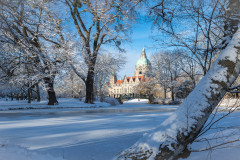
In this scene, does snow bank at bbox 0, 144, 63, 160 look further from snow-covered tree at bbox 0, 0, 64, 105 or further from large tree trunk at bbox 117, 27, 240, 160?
snow-covered tree at bbox 0, 0, 64, 105

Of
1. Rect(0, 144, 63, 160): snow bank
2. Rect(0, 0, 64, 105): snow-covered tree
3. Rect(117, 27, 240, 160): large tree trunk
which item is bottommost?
Rect(0, 144, 63, 160): snow bank

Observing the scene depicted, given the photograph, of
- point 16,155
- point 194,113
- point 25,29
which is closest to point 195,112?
point 194,113

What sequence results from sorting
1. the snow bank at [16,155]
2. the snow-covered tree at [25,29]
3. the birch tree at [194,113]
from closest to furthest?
the birch tree at [194,113], the snow bank at [16,155], the snow-covered tree at [25,29]

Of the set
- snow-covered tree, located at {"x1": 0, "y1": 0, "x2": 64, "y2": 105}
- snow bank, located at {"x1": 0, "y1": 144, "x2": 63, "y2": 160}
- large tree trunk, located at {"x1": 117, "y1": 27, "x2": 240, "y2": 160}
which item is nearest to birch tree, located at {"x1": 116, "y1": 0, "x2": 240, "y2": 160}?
large tree trunk, located at {"x1": 117, "y1": 27, "x2": 240, "y2": 160}

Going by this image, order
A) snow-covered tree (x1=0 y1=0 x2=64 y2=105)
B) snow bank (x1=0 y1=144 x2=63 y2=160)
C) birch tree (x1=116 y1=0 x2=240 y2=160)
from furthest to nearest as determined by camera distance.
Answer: snow-covered tree (x1=0 y1=0 x2=64 y2=105) < snow bank (x1=0 y1=144 x2=63 y2=160) < birch tree (x1=116 y1=0 x2=240 y2=160)

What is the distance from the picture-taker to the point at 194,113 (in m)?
2.10

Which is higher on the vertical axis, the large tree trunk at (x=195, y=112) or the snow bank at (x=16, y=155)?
the large tree trunk at (x=195, y=112)

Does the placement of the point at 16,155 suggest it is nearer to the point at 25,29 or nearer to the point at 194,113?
the point at 194,113

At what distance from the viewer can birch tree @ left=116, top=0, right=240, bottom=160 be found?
2.10m

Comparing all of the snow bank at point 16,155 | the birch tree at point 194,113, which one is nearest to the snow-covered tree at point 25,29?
the snow bank at point 16,155

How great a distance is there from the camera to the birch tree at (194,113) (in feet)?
6.88

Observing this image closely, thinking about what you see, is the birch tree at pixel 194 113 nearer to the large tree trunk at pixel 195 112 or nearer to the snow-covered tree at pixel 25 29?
the large tree trunk at pixel 195 112

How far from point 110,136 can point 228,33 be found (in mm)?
2860

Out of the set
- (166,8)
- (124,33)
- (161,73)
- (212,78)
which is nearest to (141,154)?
(212,78)
